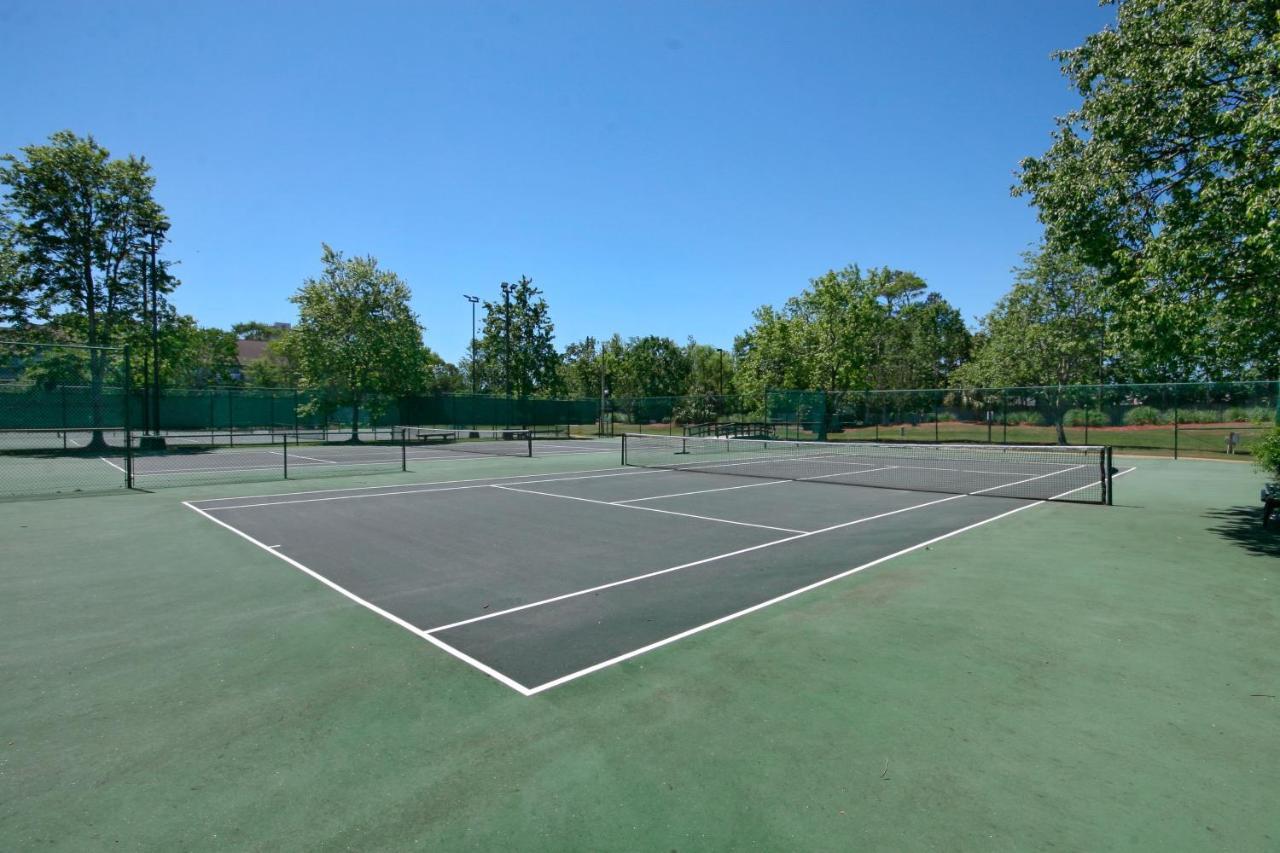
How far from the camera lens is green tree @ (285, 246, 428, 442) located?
3434cm

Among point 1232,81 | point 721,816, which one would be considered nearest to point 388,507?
point 721,816

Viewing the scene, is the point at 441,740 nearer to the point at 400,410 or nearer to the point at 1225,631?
the point at 1225,631

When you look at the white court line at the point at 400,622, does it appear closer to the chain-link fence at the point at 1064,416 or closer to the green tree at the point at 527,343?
the chain-link fence at the point at 1064,416

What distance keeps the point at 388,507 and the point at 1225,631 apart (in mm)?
12319

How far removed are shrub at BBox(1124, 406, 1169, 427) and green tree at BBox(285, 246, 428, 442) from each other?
121ft

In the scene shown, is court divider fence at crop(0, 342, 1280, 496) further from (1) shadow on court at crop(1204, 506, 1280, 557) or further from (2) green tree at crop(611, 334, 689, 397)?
(2) green tree at crop(611, 334, 689, 397)

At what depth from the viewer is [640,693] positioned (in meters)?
4.32

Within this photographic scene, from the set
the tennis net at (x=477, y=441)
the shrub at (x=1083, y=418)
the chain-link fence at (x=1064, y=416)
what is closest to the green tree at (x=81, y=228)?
the tennis net at (x=477, y=441)

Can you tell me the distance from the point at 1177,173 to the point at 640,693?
460 inches

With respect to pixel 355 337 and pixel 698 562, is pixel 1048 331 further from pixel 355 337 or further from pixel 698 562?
pixel 355 337

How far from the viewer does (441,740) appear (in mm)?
3705

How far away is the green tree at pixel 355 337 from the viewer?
113ft

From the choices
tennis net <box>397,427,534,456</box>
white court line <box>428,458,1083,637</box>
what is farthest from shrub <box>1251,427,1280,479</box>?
tennis net <box>397,427,534,456</box>

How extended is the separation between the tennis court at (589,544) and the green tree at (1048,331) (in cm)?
2101
